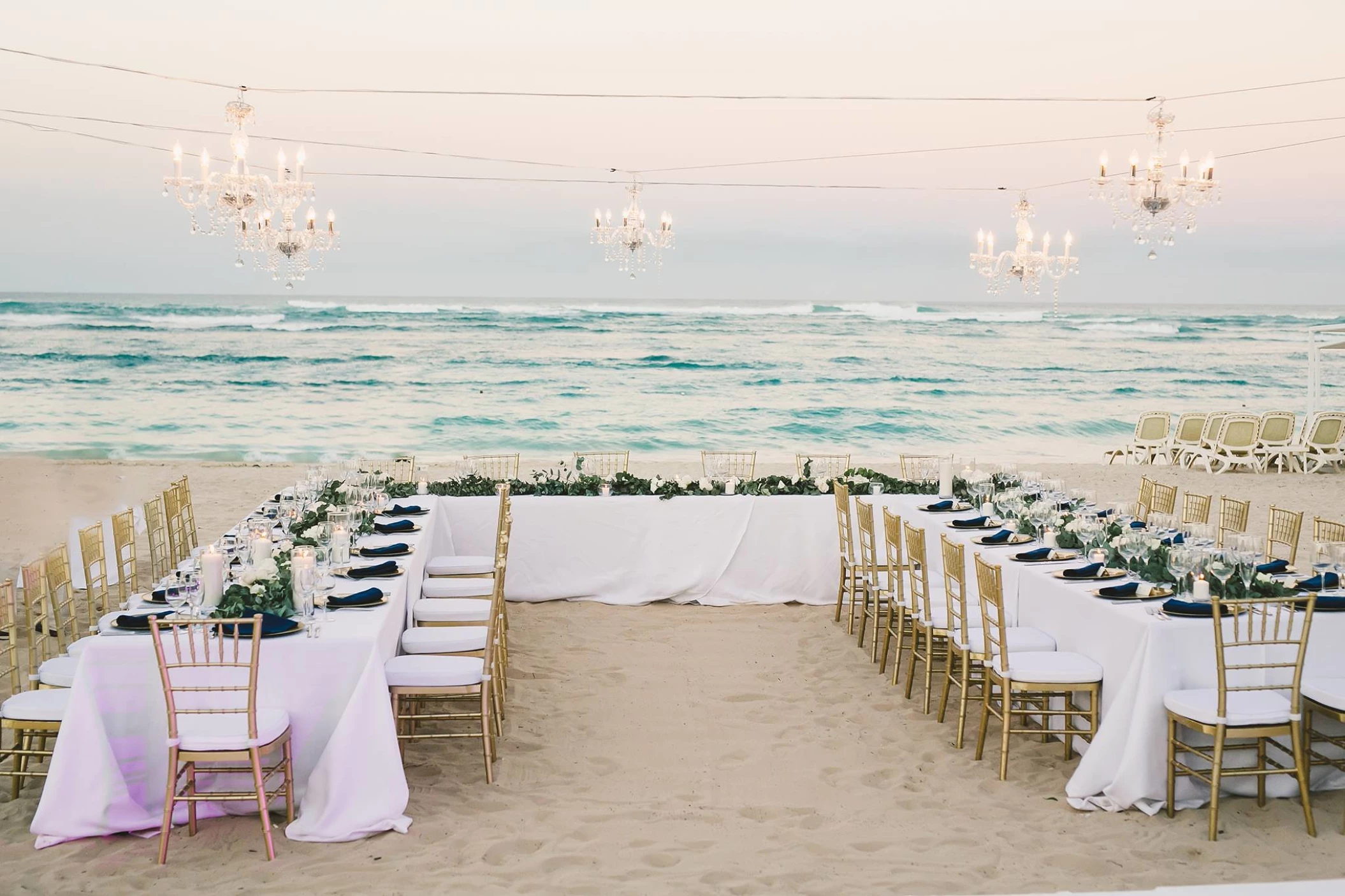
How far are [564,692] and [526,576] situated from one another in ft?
7.55

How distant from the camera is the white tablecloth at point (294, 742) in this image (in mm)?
4070

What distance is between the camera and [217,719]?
4059 mm

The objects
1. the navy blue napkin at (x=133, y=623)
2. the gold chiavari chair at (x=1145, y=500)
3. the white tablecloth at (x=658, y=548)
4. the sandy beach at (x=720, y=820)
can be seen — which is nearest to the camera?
the sandy beach at (x=720, y=820)

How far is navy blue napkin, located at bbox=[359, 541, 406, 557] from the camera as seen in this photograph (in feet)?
20.0

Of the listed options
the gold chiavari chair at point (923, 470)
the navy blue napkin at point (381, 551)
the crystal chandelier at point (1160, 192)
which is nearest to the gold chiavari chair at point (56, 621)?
the navy blue napkin at point (381, 551)

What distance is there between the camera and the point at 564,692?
6.12 metres

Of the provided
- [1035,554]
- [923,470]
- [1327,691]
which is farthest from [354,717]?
[923,470]

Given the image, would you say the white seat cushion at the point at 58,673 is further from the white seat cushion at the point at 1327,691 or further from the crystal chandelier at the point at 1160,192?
the crystal chandelier at the point at 1160,192

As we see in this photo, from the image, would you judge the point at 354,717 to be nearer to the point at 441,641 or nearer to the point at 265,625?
the point at 265,625

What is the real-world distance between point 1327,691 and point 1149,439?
43.9 ft

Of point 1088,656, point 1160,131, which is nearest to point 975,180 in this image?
point 1160,131

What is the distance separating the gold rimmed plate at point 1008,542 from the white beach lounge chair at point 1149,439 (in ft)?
37.0

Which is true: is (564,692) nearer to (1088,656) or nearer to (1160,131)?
(1088,656)

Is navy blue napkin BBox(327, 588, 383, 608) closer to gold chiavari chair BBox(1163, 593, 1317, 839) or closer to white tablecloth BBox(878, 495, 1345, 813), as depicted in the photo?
white tablecloth BBox(878, 495, 1345, 813)
